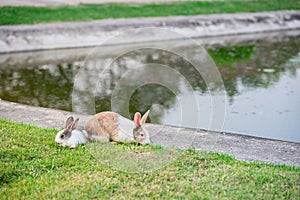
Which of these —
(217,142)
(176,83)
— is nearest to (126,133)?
(217,142)

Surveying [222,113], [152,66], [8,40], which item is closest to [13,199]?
[222,113]

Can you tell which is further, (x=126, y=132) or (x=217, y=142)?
(x=217, y=142)

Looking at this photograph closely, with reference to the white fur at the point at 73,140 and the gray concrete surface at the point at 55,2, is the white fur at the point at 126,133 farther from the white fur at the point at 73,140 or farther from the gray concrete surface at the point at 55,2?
the gray concrete surface at the point at 55,2

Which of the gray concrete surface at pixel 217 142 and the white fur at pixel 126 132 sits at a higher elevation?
the white fur at pixel 126 132

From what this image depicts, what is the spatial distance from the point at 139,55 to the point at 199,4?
582cm

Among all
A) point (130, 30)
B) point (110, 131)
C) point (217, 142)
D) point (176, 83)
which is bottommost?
point (176, 83)

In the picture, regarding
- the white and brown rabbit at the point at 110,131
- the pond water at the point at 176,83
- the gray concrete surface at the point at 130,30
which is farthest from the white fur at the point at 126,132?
the gray concrete surface at the point at 130,30

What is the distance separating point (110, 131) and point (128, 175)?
1.02m

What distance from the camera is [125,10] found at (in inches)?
664

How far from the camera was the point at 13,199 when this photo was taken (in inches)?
179

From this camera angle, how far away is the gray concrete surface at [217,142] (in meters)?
5.77

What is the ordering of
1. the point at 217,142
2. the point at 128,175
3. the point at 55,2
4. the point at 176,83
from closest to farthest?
the point at 128,175
the point at 217,142
the point at 176,83
the point at 55,2

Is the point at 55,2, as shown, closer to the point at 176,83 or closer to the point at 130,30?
the point at 130,30

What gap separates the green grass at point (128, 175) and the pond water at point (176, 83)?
2393 mm
